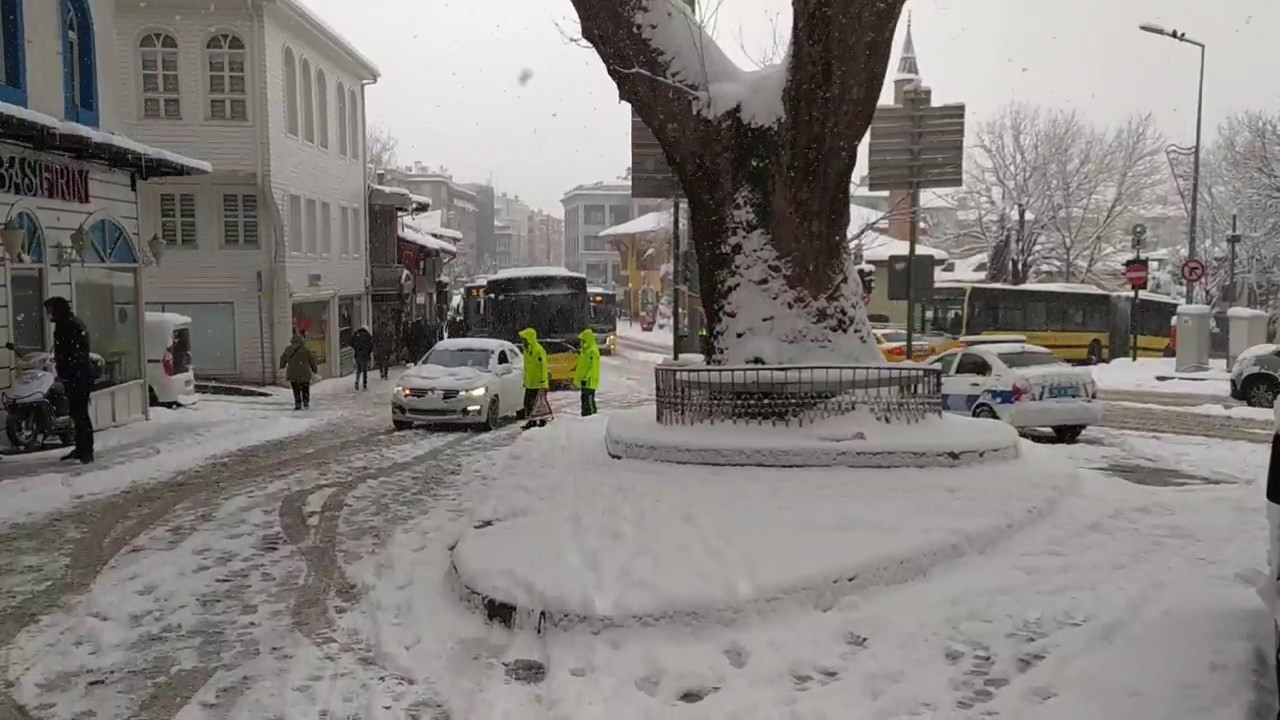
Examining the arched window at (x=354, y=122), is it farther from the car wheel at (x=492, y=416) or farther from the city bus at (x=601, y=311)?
the car wheel at (x=492, y=416)

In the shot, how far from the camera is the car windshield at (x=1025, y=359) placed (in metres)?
15.3

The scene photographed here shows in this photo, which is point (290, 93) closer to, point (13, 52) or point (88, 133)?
point (13, 52)

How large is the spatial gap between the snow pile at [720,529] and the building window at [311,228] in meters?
20.3

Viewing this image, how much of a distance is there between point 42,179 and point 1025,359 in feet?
47.8

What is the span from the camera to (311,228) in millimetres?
28797

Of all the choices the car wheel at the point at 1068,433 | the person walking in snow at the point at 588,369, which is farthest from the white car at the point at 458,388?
the car wheel at the point at 1068,433

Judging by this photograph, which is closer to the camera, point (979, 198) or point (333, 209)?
point (333, 209)

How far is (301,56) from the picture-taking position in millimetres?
28234

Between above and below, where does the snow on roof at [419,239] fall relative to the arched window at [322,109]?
below

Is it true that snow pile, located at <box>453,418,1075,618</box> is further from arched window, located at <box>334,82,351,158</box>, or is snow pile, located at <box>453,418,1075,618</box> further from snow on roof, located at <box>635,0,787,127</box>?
arched window, located at <box>334,82,351,158</box>

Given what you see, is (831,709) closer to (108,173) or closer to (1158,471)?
(1158,471)

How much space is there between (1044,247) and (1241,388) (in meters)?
32.6

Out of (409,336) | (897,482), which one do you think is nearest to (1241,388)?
(897,482)

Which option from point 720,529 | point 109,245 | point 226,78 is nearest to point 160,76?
point 226,78
